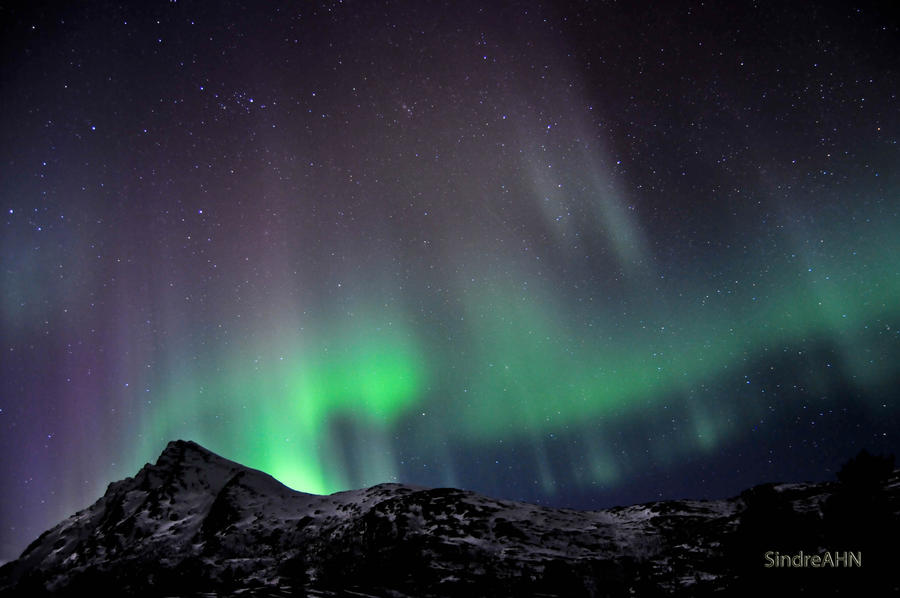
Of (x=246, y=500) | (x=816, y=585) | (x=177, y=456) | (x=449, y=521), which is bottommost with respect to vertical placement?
(x=816, y=585)

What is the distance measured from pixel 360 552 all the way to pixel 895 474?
49.5 metres

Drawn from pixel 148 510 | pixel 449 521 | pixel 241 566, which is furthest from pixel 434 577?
pixel 148 510

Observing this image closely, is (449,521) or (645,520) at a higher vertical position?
(449,521)

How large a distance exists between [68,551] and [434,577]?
57827mm

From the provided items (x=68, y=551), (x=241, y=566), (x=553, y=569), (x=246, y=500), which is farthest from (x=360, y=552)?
(x=68, y=551)

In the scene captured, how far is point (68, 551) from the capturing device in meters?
61.5

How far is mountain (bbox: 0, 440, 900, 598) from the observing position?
30438 mm

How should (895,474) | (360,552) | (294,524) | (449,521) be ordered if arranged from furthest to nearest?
(294,524) → (449,521) → (360,552) → (895,474)

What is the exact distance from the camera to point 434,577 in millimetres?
37125

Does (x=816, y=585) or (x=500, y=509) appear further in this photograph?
(x=500, y=509)

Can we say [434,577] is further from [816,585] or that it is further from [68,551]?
[68,551]

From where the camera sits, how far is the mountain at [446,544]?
30.4 meters

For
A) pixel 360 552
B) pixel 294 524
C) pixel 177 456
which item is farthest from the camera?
pixel 177 456

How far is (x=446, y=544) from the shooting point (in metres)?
41.8
